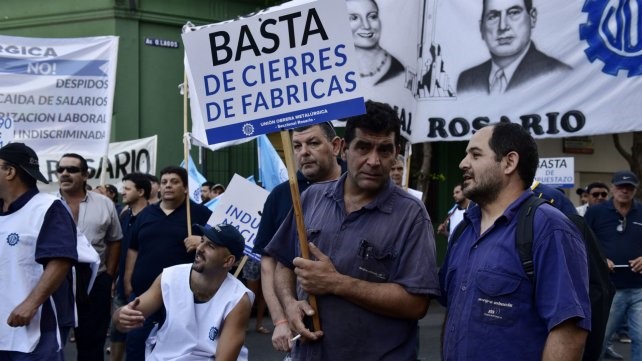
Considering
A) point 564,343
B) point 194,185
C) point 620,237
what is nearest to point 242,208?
point 194,185

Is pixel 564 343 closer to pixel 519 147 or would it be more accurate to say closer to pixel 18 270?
pixel 519 147

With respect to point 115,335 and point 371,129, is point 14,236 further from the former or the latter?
point 115,335

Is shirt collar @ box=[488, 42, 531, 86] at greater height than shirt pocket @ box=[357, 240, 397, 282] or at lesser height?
greater

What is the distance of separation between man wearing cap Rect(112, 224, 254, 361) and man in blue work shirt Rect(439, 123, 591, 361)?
1.76 meters

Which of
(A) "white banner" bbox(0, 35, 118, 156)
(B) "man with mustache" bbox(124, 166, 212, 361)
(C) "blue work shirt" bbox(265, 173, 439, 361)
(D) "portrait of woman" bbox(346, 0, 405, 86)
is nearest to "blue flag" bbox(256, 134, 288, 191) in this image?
(D) "portrait of woman" bbox(346, 0, 405, 86)

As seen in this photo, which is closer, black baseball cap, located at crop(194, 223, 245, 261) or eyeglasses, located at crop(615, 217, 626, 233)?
black baseball cap, located at crop(194, 223, 245, 261)

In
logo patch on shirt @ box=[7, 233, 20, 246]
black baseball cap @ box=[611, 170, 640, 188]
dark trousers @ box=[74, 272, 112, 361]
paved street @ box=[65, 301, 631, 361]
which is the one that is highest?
black baseball cap @ box=[611, 170, 640, 188]

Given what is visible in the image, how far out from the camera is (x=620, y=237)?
9461 mm

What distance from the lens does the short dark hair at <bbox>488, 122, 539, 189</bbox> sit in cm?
370

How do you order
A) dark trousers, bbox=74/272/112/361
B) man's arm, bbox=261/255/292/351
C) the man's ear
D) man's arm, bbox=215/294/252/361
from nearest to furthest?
the man's ear
man's arm, bbox=261/255/292/351
man's arm, bbox=215/294/252/361
dark trousers, bbox=74/272/112/361

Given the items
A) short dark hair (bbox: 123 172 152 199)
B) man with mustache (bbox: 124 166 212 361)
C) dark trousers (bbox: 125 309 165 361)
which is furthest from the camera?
short dark hair (bbox: 123 172 152 199)

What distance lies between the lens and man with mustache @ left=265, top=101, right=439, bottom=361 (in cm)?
380

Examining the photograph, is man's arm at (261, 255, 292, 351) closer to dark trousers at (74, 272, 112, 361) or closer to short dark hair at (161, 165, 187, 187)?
short dark hair at (161, 165, 187, 187)

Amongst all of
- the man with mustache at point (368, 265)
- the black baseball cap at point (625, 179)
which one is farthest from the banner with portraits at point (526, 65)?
the man with mustache at point (368, 265)
